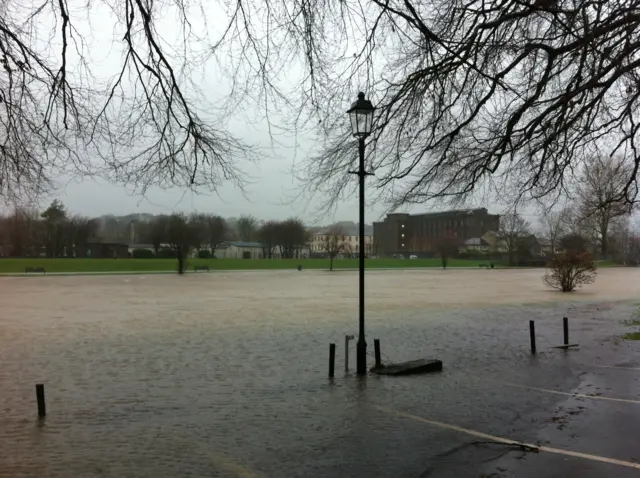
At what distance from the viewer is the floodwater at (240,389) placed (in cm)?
640

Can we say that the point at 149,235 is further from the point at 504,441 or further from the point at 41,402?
the point at 504,441

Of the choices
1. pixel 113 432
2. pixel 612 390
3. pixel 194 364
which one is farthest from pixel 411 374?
pixel 113 432

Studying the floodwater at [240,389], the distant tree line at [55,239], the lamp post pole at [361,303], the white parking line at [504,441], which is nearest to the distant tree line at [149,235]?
the distant tree line at [55,239]

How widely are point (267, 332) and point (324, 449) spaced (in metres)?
11.7

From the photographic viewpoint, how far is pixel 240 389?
1016cm

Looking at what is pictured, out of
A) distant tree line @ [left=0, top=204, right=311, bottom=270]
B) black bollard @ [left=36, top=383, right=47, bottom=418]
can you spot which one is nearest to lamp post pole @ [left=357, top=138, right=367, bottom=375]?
black bollard @ [left=36, top=383, right=47, bottom=418]

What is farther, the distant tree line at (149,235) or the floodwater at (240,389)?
the distant tree line at (149,235)

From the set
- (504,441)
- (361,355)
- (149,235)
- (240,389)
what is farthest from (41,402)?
(149,235)

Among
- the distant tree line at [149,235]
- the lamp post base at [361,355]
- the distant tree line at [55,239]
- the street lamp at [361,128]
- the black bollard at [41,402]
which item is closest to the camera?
the black bollard at [41,402]

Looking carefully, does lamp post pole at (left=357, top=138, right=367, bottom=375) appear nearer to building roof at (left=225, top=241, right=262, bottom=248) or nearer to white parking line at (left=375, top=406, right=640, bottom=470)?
white parking line at (left=375, top=406, right=640, bottom=470)

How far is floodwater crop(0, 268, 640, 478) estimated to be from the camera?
6.40m

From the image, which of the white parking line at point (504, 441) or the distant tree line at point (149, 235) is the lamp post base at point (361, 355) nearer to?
the white parking line at point (504, 441)

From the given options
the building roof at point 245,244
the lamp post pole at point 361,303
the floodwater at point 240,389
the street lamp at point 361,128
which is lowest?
the floodwater at point 240,389

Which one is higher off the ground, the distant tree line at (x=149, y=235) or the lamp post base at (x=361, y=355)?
the distant tree line at (x=149, y=235)
